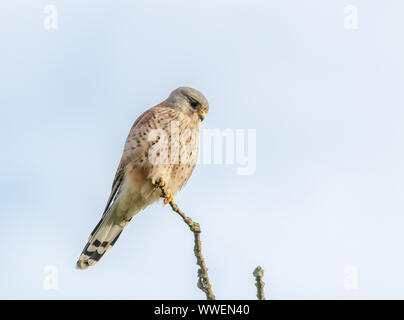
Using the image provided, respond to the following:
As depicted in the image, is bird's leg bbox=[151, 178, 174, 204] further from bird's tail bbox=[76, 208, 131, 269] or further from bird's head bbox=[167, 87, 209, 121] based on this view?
bird's head bbox=[167, 87, 209, 121]

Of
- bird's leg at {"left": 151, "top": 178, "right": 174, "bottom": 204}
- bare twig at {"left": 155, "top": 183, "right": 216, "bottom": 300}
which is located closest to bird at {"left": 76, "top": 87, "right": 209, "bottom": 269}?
bird's leg at {"left": 151, "top": 178, "right": 174, "bottom": 204}

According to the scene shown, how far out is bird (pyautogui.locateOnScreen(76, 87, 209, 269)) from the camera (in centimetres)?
502

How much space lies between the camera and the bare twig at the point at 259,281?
2.79 meters

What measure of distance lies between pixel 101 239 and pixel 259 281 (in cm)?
274

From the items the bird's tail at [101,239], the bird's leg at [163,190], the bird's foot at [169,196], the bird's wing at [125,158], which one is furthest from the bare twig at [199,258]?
the bird's tail at [101,239]

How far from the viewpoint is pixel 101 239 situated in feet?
17.3

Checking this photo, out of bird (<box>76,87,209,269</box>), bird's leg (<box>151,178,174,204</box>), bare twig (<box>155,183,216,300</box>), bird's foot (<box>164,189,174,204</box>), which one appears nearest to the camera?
bare twig (<box>155,183,216,300</box>)

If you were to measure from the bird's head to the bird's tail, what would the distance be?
1126mm

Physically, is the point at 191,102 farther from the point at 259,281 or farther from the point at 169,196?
the point at 259,281

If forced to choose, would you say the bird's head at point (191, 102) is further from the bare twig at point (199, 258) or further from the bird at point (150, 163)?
the bare twig at point (199, 258)
